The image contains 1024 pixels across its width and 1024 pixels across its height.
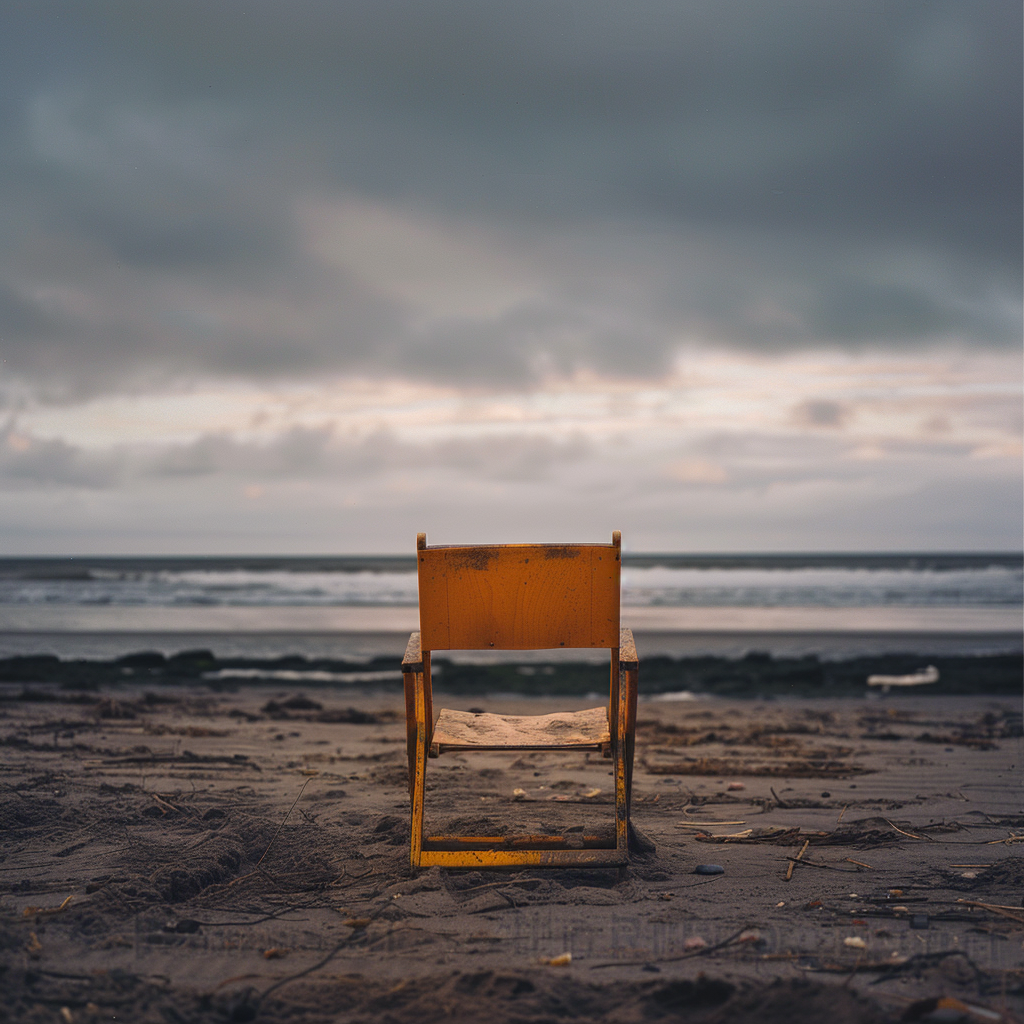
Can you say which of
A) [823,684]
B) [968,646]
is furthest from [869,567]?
[823,684]

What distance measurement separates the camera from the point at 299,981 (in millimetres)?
2428

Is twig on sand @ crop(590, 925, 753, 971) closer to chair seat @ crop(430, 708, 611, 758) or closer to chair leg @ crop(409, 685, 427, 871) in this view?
chair seat @ crop(430, 708, 611, 758)

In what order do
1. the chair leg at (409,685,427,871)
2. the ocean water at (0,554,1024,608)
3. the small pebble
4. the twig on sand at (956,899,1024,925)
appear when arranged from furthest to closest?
the ocean water at (0,554,1024,608), the chair leg at (409,685,427,871), the twig on sand at (956,899,1024,925), the small pebble

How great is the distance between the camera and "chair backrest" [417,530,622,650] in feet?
11.9

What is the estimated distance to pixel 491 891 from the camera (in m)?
3.13

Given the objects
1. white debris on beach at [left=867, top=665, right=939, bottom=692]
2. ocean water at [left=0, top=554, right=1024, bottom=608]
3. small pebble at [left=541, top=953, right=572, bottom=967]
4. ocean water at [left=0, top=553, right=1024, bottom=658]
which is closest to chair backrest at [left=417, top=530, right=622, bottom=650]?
small pebble at [left=541, top=953, right=572, bottom=967]

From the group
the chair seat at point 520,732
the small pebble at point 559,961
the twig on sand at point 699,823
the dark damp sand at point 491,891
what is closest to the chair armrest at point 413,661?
the chair seat at point 520,732

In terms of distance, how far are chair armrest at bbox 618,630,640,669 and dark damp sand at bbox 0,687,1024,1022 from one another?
890 mm

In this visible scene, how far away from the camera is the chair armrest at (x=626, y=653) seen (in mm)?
3420

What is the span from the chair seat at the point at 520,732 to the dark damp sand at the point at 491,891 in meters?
0.54

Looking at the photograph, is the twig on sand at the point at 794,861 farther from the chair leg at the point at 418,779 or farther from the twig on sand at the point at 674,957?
the chair leg at the point at 418,779

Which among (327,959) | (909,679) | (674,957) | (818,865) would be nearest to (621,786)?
(674,957)

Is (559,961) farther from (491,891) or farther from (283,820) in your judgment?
(283,820)

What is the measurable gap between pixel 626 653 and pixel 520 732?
664mm
